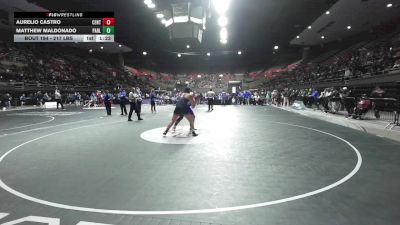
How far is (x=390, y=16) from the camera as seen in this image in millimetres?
25625

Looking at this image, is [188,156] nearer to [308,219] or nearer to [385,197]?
[308,219]

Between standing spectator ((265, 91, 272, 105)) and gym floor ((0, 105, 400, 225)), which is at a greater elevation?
standing spectator ((265, 91, 272, 105))

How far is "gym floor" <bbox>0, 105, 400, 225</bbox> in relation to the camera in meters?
3.25

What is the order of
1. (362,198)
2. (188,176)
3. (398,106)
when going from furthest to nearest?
1. (398,106)
2. (188,176)
3. (362,198)

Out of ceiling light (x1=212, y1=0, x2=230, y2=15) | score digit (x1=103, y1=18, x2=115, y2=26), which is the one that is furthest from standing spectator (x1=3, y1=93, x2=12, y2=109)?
ceiling light (x1=212, y1=0, x2=230, y2=15)

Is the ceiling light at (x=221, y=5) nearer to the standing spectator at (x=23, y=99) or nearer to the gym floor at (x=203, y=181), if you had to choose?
the gym floor at (x=203, y=181)

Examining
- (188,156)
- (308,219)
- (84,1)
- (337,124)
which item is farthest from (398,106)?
(84,1)

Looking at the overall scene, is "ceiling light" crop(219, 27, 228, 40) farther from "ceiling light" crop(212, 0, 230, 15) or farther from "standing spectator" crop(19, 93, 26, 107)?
"standing spectator" crop(19, 93, 26, 107)

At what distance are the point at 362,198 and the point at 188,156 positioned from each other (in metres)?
3.51
